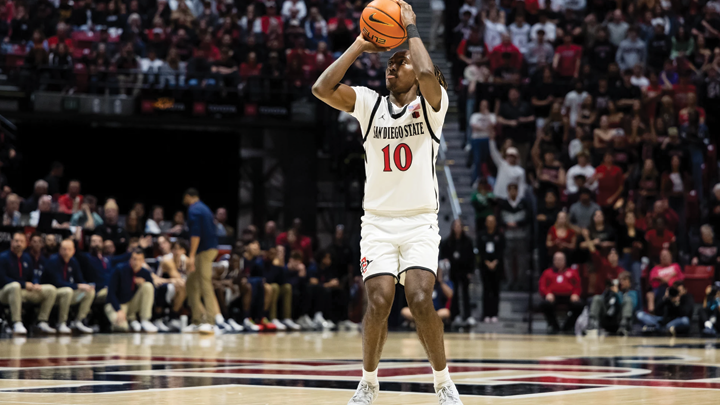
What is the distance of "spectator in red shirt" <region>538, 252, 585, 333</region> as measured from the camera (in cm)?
1672

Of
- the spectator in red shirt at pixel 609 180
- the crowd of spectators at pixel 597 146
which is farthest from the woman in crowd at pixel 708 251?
the spectator in red shirt at pixel 609 180

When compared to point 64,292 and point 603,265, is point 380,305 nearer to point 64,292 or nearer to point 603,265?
point 64,292

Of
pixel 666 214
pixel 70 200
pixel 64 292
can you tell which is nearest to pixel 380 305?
pixel 64 292

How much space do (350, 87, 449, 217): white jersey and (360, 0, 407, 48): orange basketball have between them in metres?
0.35

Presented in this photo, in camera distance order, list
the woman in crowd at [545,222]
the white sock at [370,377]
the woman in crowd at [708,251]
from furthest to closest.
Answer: the woman in crowd at [545,222] → the woman in crowd at [708,251] → the white sock at [370,377]

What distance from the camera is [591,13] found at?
2277 centimetres

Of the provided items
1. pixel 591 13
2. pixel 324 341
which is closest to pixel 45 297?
pixel 324 341

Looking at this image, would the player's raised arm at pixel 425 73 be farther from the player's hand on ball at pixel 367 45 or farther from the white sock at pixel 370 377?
the white sock at pixel 370 377

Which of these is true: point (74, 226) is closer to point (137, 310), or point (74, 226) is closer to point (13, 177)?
point (137, 310)

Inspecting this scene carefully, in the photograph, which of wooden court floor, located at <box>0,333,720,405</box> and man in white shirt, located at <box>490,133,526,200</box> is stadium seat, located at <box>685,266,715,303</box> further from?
wooden court floor, located at <box>0,333,720,405</box>

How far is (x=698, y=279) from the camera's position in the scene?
16.5 meters

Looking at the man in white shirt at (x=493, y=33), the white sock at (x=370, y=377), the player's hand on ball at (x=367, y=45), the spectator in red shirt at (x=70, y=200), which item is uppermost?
the man in white shirt at (x=493, y=33)

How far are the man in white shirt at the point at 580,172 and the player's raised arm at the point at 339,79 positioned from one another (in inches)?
520

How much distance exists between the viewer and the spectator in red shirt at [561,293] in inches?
658
